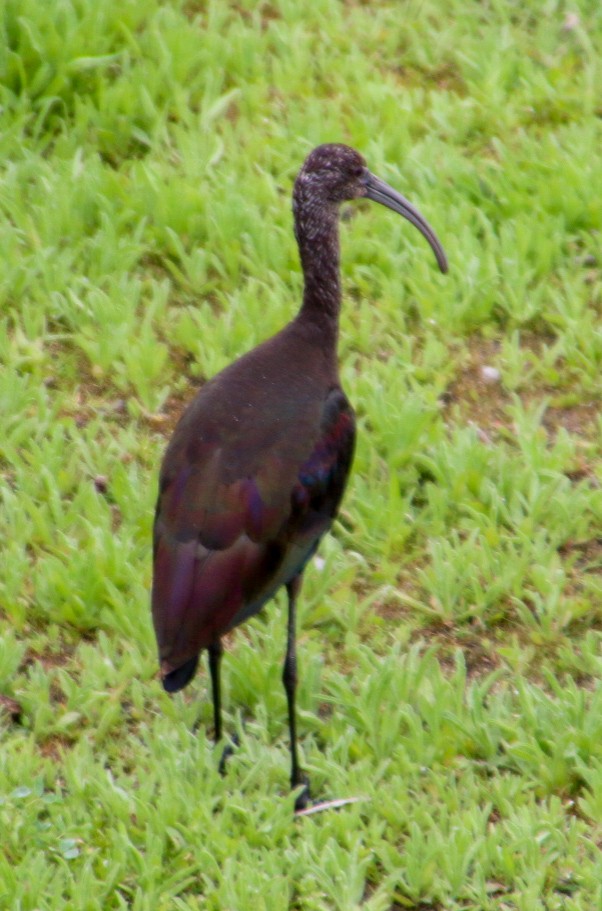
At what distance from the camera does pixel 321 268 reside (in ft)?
16.1

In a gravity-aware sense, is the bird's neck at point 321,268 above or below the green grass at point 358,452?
above

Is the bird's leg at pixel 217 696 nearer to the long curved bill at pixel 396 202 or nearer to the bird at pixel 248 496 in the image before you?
the bird at pixel 248 496

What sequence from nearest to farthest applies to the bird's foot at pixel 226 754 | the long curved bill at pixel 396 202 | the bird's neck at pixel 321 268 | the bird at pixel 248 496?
the bird at pixel 248 496 → the bird's foot at pixel 226 754 → the bird's neck at pixel 321 268 → the long curved bill at pixel 396 202

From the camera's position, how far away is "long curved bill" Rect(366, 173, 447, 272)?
5.19 meters

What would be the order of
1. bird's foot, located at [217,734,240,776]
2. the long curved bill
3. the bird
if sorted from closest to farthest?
the bird → bird's foot, located at [217,734,240,776] → the long curved bill

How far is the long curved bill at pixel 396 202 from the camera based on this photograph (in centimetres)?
519

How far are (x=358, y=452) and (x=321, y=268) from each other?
833 millimetres

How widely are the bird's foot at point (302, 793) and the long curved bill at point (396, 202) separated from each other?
1894 mm

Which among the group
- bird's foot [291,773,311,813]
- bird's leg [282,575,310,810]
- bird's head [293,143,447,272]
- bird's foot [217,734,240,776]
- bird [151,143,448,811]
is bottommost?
bird's foot [217,734,240,776]

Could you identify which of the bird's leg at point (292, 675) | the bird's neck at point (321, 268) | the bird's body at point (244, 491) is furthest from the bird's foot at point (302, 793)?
the bird's neck at point (321, 268)

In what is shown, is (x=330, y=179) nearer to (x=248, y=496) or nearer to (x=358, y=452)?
(x=358, y=452)

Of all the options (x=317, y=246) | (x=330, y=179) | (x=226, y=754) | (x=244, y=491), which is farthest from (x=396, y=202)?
(x=226, y=754)

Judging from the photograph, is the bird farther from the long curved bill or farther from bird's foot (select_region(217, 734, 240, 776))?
the long curved bill

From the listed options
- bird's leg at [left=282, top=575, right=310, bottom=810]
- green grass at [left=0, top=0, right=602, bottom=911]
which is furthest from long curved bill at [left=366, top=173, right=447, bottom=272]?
bird's leg at [left=282, top=575, right=310, bottom=810]
